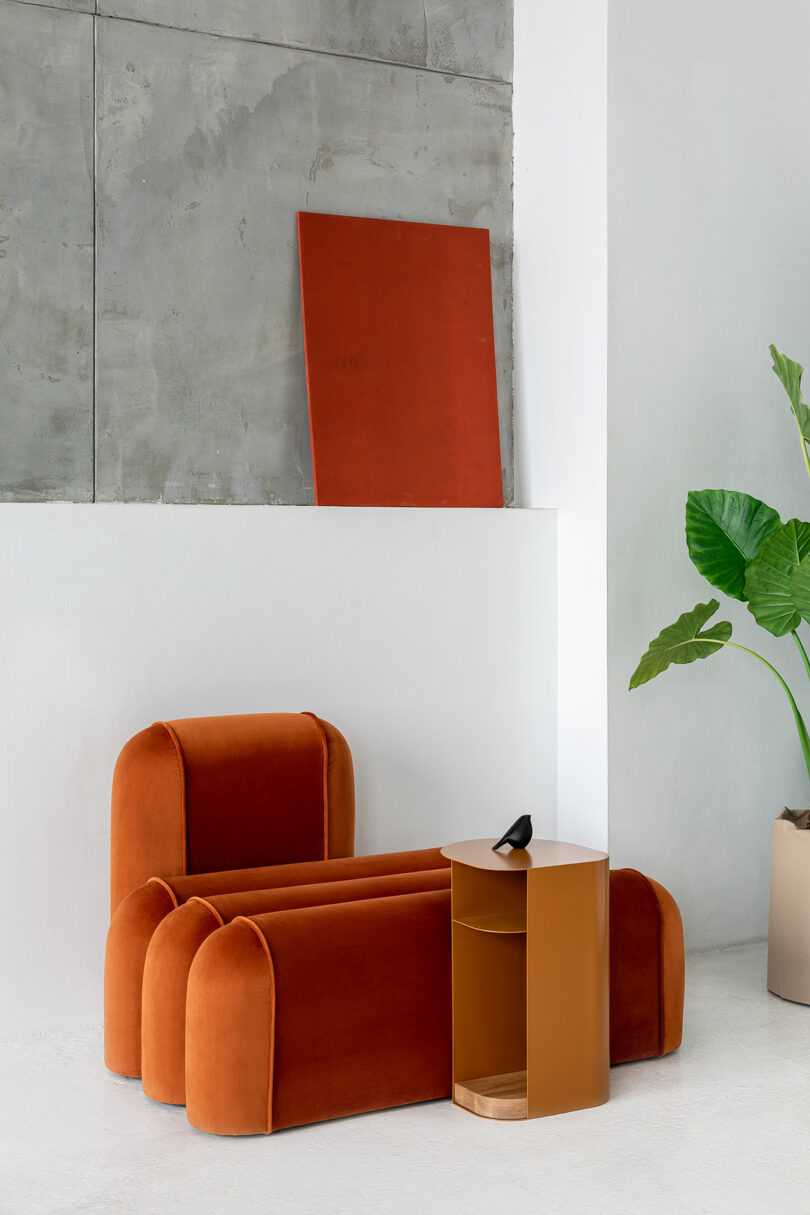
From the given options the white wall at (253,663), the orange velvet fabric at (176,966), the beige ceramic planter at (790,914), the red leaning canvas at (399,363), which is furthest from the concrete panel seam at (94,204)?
the beige ceramic planter at (790,914)

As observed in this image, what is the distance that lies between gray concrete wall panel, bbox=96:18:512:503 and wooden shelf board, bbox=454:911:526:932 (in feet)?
4.88

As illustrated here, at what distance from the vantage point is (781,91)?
4035 mm

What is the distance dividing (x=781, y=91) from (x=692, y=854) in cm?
247

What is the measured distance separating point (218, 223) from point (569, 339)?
1.13 meters

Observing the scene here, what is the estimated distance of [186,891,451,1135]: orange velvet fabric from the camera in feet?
8.25

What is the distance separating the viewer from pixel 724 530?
11.5ft

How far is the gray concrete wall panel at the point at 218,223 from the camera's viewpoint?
3510 mm

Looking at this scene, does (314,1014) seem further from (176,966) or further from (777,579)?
(777,579)

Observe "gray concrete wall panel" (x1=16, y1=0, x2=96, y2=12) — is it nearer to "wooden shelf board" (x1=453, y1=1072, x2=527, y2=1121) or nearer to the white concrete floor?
the white concrete floor

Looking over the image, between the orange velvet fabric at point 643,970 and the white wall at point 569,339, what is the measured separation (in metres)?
0.73

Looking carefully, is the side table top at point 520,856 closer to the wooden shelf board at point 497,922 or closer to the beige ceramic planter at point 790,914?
the wooden shelf board at point 497,922

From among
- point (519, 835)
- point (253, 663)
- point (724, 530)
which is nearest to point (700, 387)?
point (724, 530)

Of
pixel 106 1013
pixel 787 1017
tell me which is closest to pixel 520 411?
pixel 787 1017

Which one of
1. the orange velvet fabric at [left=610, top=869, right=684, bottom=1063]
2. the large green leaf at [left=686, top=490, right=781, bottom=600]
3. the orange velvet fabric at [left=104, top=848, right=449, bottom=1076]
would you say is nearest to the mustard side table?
the orange velvet fabric at [left=610, top=869, right=684, bottom=1063]
